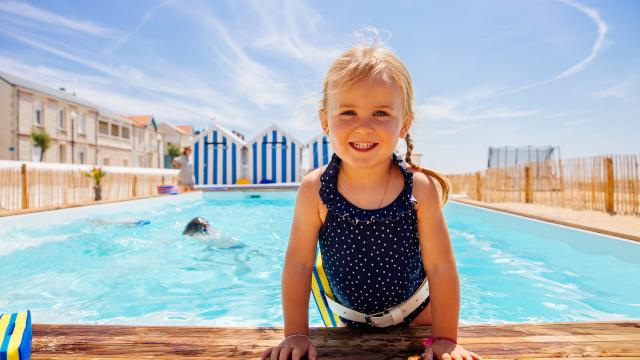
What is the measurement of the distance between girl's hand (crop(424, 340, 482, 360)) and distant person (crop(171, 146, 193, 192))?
52.4 feet

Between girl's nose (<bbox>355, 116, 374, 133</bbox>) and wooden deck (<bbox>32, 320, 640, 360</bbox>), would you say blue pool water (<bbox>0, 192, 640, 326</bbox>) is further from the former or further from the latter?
girl's nose (<bbox>355, 116, 374, 133</bbox>)

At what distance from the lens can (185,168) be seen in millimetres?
Result: 16500

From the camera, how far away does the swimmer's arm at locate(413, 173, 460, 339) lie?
1.33 m

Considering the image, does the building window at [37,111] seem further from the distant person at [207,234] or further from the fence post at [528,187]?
the fence post at [528,187]

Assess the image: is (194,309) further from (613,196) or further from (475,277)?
(613,196)

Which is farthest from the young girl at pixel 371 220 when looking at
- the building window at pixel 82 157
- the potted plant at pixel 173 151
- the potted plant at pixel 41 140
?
the potted plant at pixel 173 151

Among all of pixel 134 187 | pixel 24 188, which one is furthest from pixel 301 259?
pixel 134 187

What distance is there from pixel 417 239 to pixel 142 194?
15.9 meters

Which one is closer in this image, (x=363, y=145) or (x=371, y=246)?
(x=363, y=145)

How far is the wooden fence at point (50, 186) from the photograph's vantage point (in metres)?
8.66

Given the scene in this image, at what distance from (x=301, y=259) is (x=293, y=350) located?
37cm

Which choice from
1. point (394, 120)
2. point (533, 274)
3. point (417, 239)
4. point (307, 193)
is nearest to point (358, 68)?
point (394, 120)

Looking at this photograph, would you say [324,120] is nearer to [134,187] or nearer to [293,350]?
[293,350]

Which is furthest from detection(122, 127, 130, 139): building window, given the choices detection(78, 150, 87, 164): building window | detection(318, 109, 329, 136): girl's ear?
detection(318, 109, 329, 136): girl's ear
